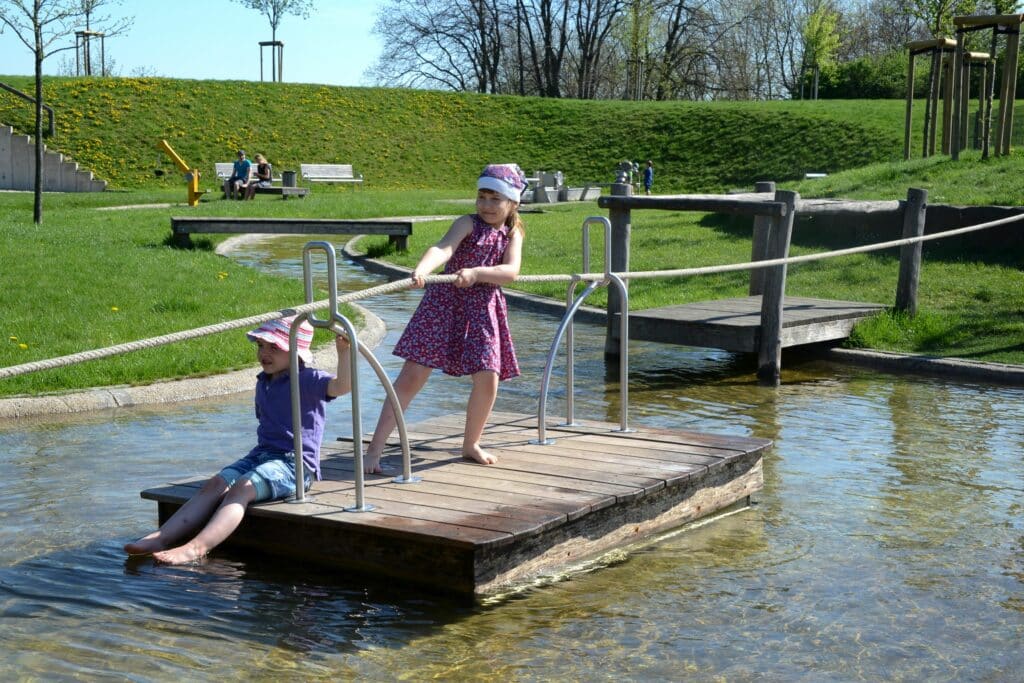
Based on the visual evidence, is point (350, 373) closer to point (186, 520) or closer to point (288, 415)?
point (288, 415)

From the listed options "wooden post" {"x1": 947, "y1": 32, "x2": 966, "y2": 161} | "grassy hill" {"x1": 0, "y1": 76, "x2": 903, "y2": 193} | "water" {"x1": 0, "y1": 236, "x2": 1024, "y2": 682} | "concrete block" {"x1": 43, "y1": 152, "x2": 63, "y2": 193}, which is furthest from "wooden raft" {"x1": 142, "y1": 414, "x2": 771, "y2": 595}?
"grassy hill" {"x1": 0, "y1": 76, "x2": 903, "y2": 193}

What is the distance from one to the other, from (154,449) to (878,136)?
3703cm

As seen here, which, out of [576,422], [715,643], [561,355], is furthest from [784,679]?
[561,355]

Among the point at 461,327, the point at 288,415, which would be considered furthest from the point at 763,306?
the point at 288,415

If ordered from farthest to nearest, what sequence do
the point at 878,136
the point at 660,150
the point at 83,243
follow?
1. the point at 660,150
2. the point at 878,136
3. the point at 83,243

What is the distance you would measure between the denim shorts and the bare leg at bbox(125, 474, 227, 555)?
73mm

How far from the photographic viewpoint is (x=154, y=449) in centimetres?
723

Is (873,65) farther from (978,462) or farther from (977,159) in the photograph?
(978,462)

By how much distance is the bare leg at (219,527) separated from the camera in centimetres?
497

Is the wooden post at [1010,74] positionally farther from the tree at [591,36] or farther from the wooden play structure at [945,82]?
the tree at [591,36]

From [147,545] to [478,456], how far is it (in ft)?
5.11

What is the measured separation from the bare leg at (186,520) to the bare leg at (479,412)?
1.21 metres

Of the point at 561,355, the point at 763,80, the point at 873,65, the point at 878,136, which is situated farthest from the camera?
the point at 763,80

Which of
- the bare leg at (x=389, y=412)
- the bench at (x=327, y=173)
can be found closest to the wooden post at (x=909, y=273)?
the bare leg at (x=389, y=412)
